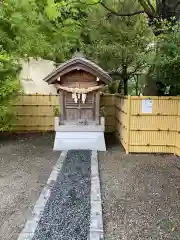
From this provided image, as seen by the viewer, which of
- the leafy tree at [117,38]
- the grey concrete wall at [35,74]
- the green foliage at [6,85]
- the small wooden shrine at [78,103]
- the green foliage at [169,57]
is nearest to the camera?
the green foliage at [169,57]

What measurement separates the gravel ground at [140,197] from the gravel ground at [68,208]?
14.2 inches

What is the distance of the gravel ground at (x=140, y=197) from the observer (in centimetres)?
429

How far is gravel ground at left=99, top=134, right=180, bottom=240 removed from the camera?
169 inches

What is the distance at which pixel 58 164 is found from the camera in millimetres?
7922

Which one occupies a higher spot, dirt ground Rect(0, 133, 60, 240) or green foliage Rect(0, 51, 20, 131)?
green foliage Rect(0, 51, 20, 131)

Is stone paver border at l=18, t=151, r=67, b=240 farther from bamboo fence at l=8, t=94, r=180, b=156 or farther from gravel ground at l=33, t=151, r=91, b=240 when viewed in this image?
bamboo fence at l=8, t=94, r=180, b=156

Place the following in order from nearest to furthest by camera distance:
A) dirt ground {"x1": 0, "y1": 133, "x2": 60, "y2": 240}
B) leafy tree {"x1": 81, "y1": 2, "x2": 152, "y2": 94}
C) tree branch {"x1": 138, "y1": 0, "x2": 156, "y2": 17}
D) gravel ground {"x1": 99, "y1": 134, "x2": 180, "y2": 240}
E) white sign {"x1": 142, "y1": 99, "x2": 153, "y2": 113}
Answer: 1. gravel ground {"x1": 99, "y1": 134, "x2": 180, "y2": 240}
2. dirt ground {"x1": 0, "y1": 133, "x2": 60, "y2": 240}
3. white sign {"x1": 142, "y1": 99, "x2": 153, "y2": 113}
4. tree branch {"x1": 138, "y1": 0, "x2": 156, "y2": 17}
5. leafy tree {"x1": 81, "y1": 2, "x2": 152, "y2": 94}

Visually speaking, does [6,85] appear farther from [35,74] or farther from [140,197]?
[140,197]

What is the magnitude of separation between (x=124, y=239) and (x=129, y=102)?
18.4ft

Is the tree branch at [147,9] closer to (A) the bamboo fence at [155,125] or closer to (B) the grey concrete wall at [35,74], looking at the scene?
(A) the bamboo fence at [155,125]

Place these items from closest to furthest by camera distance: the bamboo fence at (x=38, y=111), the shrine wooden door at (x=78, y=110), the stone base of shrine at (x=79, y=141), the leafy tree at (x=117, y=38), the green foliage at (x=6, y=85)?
the stone base of shrine at (x=79, y=141) < the shrine wooden door at (x=78, y=110) < the green foliage at (x=6, y=85) < the leafy tree at (x=117, y=38) < the bamboo fence at (x=38, y=111)

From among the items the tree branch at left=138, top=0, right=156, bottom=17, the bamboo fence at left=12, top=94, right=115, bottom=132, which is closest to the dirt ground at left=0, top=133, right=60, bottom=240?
the bamboo fence at left=12, top=94, right=115, bottom=132

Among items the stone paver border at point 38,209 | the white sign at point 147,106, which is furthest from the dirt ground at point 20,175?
the white sign at point 147,106

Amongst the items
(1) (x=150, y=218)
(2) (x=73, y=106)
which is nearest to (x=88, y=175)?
(1) (x=150, y=218)
